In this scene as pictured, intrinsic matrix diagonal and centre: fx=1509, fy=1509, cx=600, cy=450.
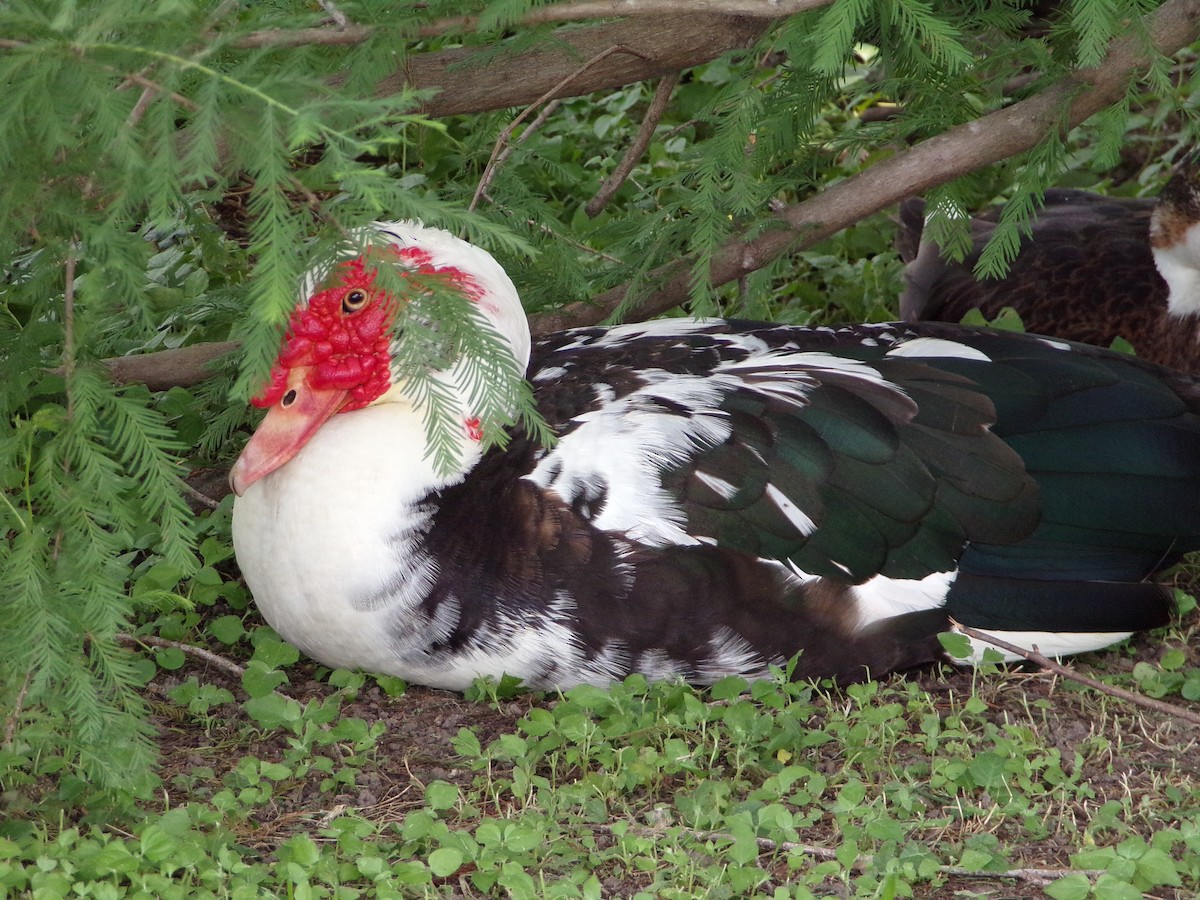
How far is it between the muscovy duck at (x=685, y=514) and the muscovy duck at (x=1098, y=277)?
4.08ft

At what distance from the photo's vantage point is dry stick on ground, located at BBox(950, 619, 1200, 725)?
118 inches

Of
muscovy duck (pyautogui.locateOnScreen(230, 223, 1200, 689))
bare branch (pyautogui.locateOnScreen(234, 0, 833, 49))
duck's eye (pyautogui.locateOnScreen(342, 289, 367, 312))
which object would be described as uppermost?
bare branch (pyautogui.locateOnScreen(234, 0, 833, 49))

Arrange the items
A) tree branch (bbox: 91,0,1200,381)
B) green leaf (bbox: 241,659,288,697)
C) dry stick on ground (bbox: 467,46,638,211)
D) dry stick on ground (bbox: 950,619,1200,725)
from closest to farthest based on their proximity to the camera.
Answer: dry stick on ground (bbox: 950,619,1200,725) → green leaf (bbox: 241,659,288,697) → dry stick on ground (bbox: 467,46,638,211) → tree branch (bbox: 91,0,1200,381)

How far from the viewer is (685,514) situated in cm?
323

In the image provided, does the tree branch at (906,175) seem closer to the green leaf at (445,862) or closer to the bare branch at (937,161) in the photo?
the bare branch at (937,161)

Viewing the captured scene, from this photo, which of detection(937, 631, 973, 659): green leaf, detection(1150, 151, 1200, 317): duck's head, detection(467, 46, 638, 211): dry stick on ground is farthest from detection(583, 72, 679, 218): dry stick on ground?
detection(937, 631, 973, 659): green leaf

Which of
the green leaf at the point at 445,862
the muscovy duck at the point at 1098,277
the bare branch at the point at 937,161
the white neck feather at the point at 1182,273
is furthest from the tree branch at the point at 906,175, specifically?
the green leaf at the point at 445,862

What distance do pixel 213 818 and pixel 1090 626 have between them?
195 cm

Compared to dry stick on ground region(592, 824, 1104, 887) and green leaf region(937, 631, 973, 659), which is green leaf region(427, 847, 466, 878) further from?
green leaf region(937, 631, 973, 659)

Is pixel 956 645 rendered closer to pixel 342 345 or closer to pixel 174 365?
pixel 342 345

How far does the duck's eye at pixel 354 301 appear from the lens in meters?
3.18

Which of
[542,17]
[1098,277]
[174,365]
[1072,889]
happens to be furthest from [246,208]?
[1098,277]

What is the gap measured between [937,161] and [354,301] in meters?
1.66

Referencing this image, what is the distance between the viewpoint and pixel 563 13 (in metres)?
2.77
